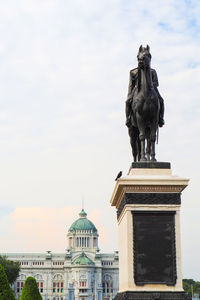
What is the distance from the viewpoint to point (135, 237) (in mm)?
9742

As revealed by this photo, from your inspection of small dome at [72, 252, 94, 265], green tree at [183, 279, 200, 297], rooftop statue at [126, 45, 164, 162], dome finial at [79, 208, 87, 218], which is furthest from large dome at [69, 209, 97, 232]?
rooftop statue at [126, 45, 164, 162]

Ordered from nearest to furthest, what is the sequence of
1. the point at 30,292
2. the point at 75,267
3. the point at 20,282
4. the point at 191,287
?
the point at 30,292 → the point at 191,287 → the point at 75,267 → the point at 20,282

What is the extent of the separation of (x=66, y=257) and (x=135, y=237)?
150928 millimetres

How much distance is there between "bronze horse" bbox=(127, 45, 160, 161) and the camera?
34.9 feet

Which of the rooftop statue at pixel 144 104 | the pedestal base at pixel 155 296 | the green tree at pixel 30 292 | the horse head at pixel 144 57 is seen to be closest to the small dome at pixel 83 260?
the green tree at pixel 30 292

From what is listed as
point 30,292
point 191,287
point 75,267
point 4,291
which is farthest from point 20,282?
→ point 4,291

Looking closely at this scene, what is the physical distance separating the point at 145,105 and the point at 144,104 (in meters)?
0.03

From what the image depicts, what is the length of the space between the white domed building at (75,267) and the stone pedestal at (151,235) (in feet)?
474

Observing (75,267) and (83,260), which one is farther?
(83,260)

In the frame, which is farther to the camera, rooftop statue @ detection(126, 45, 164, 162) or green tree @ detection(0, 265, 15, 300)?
green tree @ detection(0, 265, 15, 300)

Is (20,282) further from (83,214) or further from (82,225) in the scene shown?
(83,214)

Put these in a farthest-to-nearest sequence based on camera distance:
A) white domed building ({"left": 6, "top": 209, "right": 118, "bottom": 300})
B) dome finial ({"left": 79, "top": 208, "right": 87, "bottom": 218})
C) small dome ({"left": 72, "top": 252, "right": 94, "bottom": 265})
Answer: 1. dome finial ({"left": 79, "top": 208, "right": 87, "bottom": 218})
2. small dome ({"left": 72, "top": 252, "right": 94, "bottom": 265})
3. white domed building ({"left": 6, "top": 209, "right": 118, "bottom": 300})

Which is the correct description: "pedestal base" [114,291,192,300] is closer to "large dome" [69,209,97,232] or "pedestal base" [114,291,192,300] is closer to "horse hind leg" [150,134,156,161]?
"horse hind leg" [150,134,156,161]

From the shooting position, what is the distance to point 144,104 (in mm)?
10625
